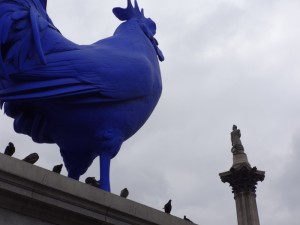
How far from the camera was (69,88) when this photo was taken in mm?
8734

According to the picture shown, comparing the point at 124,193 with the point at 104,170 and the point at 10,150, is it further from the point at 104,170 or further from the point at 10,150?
the point at 10,150

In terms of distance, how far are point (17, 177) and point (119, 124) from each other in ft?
10.0

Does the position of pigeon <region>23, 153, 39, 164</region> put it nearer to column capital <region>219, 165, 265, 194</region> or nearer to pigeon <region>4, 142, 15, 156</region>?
pigeon <region>4, 142, 15, 156</region>

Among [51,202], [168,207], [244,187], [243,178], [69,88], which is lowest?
[51,202]

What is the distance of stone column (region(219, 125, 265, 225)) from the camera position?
23.5 m

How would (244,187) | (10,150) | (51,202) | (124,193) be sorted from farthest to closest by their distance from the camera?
(244,187)
(124,193)
(10,150)
(51,202)

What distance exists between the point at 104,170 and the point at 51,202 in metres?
2.35

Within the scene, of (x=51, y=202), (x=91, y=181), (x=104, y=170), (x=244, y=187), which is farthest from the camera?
(x=244, y=187)

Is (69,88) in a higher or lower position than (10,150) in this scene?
higher

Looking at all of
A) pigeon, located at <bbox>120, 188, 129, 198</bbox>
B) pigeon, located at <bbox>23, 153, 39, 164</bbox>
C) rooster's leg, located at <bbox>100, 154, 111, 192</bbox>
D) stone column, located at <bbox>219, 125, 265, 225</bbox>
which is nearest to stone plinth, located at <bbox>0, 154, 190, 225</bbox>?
pigeon, located at <bbox>23, 153, 39, 164</bbox>

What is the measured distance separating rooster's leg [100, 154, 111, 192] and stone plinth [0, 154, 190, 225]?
1.26m

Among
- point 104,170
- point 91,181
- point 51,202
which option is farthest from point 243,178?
point 51,202

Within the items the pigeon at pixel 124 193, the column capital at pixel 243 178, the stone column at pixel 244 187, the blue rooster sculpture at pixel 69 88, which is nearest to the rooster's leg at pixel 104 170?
the blue rooster sculpture at pixel 69 88

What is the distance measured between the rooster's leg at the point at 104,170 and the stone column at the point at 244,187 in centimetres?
1542
